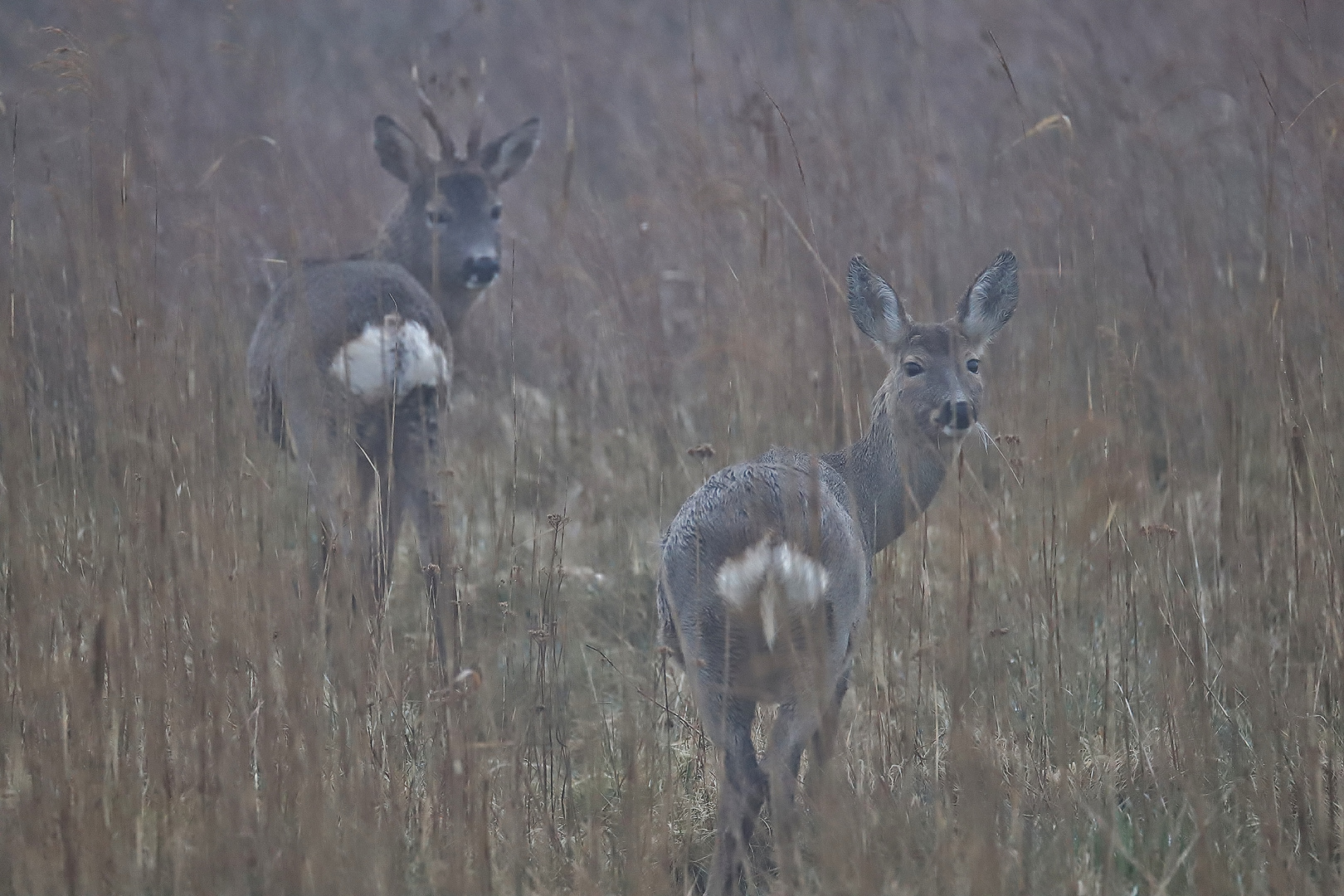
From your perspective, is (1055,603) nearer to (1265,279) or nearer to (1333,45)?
(1265,279)

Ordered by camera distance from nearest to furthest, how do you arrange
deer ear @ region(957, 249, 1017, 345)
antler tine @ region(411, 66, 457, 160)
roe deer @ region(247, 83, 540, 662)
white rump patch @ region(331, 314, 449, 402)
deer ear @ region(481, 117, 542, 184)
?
deer ear @ region(957, 249, 1017, 345)
roe deer @ region(247, 83, 540, 662)
white rump patch @ region(331, 314, 449, 402)
antler tine @ region(411, 66, 457, 160)
deer ear @ region(481, 117, 542, 184)

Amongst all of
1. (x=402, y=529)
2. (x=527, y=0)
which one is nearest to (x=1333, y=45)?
(x=527, y=0)

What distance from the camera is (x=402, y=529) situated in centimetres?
609

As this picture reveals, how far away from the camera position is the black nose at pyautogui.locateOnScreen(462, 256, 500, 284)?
6.53m

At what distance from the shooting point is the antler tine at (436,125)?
19.6 feet

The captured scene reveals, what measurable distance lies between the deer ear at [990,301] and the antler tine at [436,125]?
2373 millimetres

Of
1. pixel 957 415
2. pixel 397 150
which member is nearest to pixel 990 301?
pixel 957 415

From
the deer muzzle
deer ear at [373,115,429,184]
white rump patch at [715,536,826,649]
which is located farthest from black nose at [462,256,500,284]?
white rump patch at [715,536,826,649]

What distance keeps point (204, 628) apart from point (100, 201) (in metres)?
1.53

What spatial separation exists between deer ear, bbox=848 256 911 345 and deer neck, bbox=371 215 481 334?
283 centimetres

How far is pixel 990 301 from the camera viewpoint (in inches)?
175

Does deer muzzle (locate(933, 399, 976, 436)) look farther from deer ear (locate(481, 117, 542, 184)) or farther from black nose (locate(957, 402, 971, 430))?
deer ear (locate(481, 117, 542, 184))

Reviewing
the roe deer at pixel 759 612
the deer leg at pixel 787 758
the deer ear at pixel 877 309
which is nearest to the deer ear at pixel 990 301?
the deer ear at pixel 877 309

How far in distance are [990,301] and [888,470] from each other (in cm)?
66
